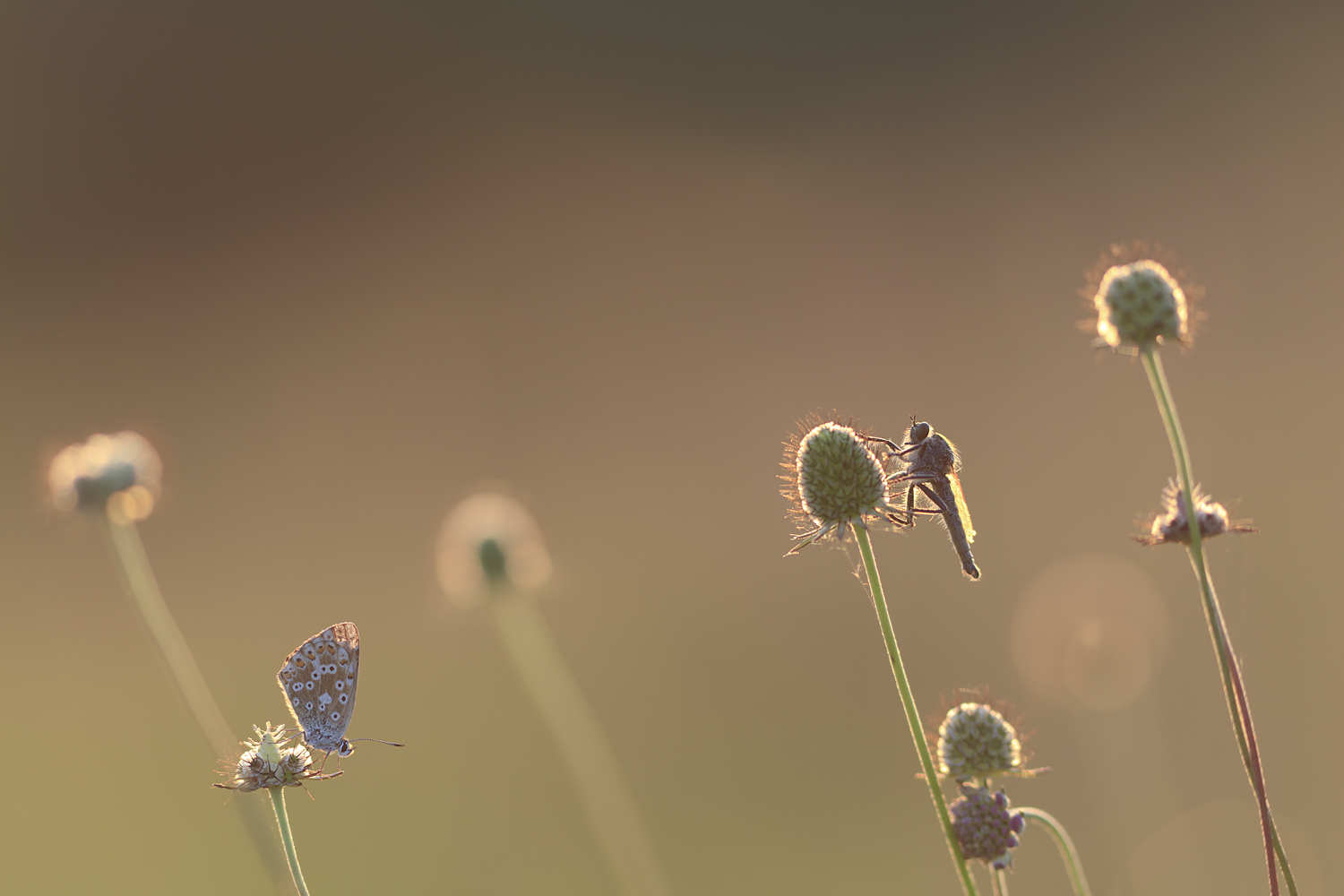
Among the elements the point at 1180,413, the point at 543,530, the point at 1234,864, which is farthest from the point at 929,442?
the point at 1180,413

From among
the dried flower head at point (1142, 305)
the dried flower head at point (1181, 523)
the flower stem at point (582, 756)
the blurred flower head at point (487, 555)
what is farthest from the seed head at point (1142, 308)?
the blurred flower head at point (487, 555)

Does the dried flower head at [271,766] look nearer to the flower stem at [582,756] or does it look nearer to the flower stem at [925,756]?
the flower stem at [582,756]

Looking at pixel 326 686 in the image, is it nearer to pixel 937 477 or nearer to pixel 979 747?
pixel 979 747

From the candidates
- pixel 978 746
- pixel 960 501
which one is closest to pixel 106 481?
pixel 960 501

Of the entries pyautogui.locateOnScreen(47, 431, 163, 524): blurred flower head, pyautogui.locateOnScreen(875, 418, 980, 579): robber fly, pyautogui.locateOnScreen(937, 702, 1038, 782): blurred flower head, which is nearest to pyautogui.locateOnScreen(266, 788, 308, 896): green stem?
pyautogui.locateOnScreen(937, 702, 1038, 782): blurred flower head

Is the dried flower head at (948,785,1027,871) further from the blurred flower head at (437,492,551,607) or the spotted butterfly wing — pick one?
the blurred flower head at (437,492,551,607)

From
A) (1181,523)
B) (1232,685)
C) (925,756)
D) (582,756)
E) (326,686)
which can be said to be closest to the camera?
(1232,685)
